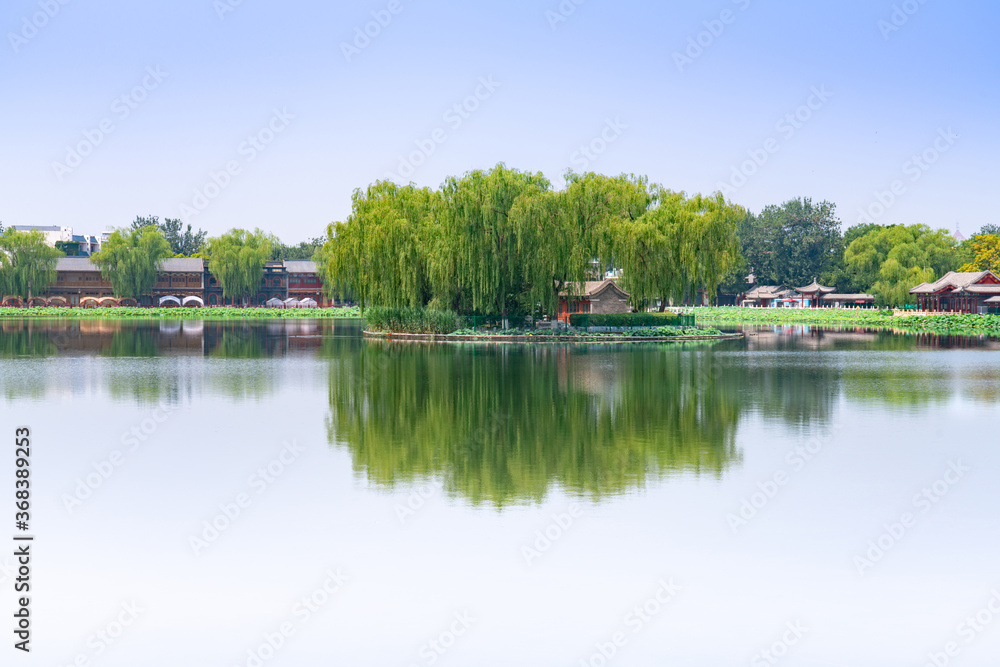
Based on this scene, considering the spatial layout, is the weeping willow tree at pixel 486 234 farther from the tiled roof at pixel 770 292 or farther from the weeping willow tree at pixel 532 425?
the tiled roof at pixel 770 292

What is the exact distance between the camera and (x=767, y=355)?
125 ft

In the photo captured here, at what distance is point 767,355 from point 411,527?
100.0ft

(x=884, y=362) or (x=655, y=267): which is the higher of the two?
(x=655, y=267)

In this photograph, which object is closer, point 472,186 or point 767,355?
point 767,355

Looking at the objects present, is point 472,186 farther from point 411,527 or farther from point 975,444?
point 411,527

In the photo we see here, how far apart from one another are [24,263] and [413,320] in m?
70.8

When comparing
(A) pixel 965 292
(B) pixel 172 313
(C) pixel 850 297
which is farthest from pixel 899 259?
(B) pixel 172 313

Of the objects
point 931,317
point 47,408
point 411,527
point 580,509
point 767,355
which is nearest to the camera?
point 411,527

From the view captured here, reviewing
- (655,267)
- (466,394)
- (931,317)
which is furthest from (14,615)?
(931,317)

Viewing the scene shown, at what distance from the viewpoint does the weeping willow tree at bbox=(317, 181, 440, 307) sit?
4922 cm

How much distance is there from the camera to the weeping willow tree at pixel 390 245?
4922 centimetres

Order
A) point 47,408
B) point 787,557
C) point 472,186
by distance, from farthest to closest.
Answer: point 472,186 → point 47,408 → point 787,557

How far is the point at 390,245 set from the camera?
162ft

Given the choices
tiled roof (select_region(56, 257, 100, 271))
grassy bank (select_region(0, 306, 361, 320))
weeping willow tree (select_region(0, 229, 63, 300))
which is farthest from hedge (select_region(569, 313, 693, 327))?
tiled roof (select_region(56, 257, 100, 271))
